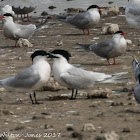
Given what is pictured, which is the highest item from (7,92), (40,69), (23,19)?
(40,69)

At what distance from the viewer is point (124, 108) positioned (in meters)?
7.75

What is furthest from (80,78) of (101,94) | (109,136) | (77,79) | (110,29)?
(110,29)

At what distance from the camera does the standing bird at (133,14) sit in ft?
44.9

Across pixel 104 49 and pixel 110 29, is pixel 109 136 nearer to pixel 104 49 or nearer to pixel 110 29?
pixel 104 49

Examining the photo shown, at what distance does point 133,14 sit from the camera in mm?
13844

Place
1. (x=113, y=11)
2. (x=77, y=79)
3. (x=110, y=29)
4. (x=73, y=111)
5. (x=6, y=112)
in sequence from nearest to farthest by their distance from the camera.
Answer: (x=6, y=112)
(x=73, y=111)
(x=77, y=79)
(x=110, y=29)
(x=113, y=11)

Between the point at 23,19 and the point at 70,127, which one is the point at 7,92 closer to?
the point at 70,127

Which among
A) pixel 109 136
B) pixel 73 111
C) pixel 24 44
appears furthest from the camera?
pixel 24 44

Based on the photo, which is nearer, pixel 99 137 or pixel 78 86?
pixel 99 137

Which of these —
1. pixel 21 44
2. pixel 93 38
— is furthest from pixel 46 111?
pixel 93 38

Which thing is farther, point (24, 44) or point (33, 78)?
point (24, 44)

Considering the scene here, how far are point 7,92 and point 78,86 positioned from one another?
1.18 meters

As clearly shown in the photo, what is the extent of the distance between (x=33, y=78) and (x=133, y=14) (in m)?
5.83

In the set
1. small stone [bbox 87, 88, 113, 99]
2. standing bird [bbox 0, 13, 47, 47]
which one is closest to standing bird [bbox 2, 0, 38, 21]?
standing bird [bbox 0, 13, 47, 47]
